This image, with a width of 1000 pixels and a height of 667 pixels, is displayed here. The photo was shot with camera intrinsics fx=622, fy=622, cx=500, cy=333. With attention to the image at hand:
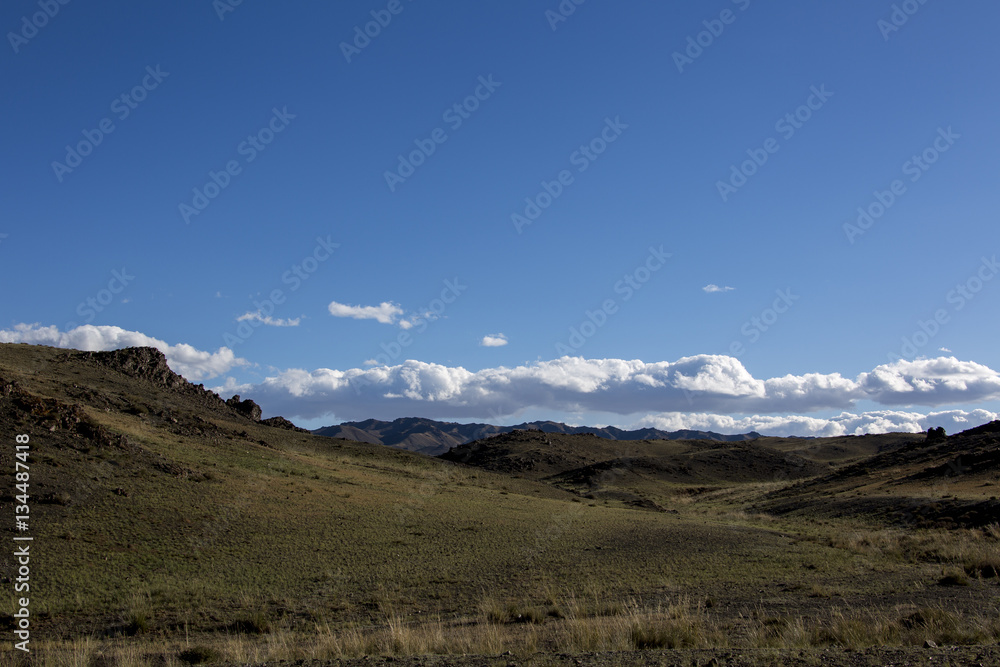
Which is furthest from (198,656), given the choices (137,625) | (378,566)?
(378,566)

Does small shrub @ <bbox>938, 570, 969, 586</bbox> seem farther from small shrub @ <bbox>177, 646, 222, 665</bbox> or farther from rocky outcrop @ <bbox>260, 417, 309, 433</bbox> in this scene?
rocky outcrop @ <bbox>260, 417, 309, 433</bbox>

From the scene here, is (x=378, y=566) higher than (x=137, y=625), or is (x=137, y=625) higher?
(x=137, y=625)

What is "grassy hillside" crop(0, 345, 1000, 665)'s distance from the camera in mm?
12281

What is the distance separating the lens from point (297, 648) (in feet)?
38.5

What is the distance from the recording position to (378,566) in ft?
77.0

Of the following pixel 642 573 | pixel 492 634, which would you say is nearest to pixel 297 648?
pixel 492 634

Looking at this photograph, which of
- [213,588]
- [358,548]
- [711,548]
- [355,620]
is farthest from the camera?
[711,548]

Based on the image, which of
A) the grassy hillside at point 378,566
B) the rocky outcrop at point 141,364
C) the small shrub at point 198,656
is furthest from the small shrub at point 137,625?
the rocky outcrop at point 141,364

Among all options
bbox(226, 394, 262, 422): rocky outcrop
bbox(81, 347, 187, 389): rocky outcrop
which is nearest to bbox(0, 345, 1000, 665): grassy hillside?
bbox(81, 347, 187, 389): rocky outcrop

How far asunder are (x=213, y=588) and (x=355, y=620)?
6.04m

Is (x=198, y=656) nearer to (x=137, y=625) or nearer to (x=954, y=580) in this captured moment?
(x=137, y=625)

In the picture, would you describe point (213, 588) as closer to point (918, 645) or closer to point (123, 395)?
point (918, 645)

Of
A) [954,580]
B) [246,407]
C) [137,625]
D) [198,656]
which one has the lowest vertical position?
[954,580]

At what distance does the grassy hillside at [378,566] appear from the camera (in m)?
12.3
